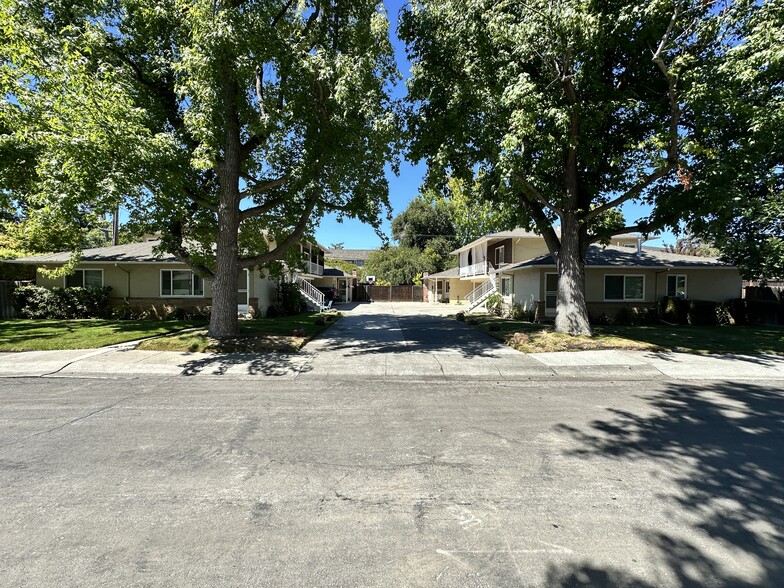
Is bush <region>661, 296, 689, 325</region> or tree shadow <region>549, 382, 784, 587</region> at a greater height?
bush <region>661, 296, 689, 325</region>

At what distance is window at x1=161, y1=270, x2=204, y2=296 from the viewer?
20625 mm

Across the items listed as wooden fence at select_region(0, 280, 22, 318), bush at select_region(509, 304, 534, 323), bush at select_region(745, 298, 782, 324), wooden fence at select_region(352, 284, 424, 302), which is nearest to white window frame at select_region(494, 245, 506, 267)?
bush at select_region(509, 304, 534, 323)

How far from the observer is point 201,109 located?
9633 millimetres

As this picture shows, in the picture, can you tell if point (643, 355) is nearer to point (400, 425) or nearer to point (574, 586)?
point (400, 425)

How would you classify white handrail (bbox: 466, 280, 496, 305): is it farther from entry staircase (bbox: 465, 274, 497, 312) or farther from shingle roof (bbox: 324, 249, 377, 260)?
shingle roof (bbox: 324, 249, 377, 260)

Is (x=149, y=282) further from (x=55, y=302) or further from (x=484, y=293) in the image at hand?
(x=484, y=293)

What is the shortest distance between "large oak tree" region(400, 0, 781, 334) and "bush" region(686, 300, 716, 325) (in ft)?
30.3

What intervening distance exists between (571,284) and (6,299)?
24.1 metres

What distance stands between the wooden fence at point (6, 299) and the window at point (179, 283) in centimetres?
632

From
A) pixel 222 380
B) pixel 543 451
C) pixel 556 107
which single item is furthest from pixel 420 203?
pixel 543 451

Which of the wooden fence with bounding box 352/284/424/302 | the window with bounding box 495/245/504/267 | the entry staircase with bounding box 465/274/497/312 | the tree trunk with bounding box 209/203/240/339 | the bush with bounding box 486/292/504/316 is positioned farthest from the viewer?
the wooden fence with bounding box 352/284/424/302

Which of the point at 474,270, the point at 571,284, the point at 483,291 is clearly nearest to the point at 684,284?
the point at 571,284

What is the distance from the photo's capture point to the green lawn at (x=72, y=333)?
1155 centimetres

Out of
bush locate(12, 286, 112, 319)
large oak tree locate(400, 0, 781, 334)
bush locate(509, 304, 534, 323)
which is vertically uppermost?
large oak tree locate(400, 0, 781, 334)
